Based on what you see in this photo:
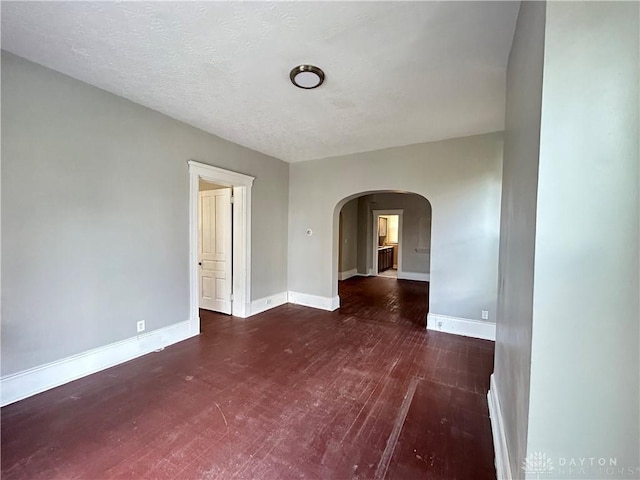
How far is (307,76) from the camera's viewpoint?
2.20m

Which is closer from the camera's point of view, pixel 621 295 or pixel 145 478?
pixel 621 295

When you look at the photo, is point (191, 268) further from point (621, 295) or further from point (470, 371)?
point (621, 295)

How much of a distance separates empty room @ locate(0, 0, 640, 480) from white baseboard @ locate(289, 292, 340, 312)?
2.65ft

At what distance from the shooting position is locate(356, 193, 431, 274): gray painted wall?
25.8ft

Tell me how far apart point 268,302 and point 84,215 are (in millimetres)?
2921

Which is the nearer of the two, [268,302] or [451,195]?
[451,195]

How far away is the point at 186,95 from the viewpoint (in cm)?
260

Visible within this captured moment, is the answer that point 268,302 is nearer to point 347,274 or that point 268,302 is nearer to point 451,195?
point 451,195

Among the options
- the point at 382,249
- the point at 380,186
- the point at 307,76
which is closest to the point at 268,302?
the point at 380,186

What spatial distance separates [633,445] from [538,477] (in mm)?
313

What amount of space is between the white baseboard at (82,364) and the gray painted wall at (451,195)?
8.94 feet

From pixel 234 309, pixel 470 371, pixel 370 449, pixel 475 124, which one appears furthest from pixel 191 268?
pixel 475 124

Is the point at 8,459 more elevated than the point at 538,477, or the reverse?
the point at 538,477

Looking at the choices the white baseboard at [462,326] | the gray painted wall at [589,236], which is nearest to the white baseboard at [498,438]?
the gray painted wall at [589,236]
